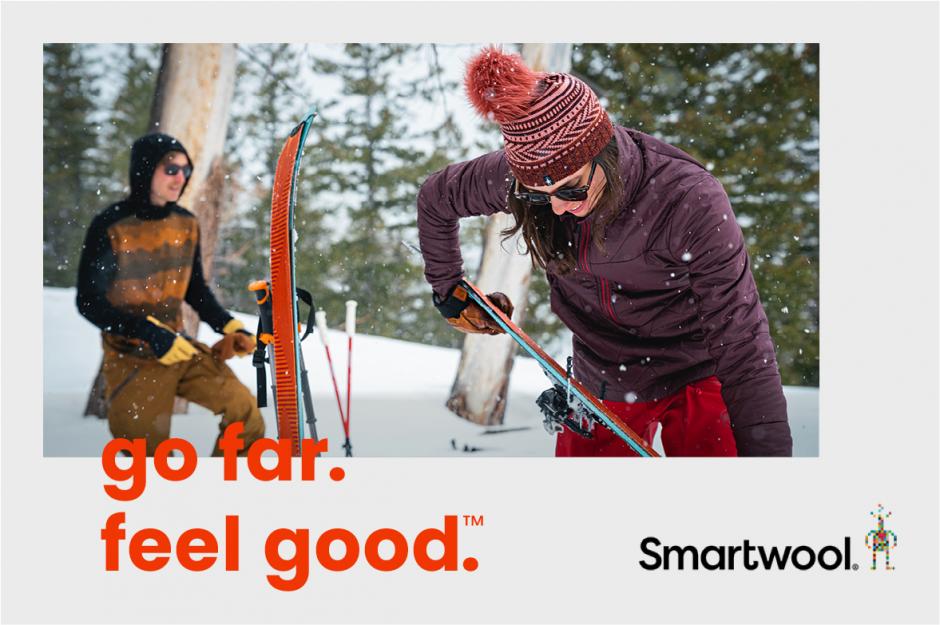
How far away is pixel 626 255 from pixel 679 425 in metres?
0.47

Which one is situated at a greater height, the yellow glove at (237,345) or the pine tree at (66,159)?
the pine tree at (66,159)

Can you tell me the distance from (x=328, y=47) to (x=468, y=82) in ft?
5.35

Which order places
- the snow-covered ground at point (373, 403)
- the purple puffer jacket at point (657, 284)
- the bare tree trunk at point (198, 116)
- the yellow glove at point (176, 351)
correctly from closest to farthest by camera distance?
the purple puffer jacket at point (657, 284) → the yellow glove at point (176, 351) → the snow-covered ground at point (373, 403) → the bare tree trunk at point (198, 116)

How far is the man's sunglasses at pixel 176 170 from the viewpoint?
280cm

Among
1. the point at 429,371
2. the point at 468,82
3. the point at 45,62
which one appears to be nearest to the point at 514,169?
the point at 468,82

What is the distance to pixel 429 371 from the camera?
3334 millimetres

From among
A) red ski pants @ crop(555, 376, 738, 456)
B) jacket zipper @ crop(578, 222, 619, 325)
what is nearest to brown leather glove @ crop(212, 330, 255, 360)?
red ski pants @ crop(555, 376, 738, 456)

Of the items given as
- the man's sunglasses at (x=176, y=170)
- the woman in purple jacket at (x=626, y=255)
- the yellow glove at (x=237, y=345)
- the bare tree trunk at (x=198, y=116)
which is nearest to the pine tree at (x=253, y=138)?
the bare tree trunk at (x=198, y=116)

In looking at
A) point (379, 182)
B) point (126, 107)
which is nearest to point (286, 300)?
point (379, 182)

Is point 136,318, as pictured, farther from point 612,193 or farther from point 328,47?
point 612,193

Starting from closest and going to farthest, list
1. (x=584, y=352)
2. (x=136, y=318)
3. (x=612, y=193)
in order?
(x=612, y=193), (x=584, y=352), (x=136, y=318)

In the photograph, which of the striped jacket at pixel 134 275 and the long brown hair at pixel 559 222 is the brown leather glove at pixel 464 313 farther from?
the striped jacket at pixel 134 275

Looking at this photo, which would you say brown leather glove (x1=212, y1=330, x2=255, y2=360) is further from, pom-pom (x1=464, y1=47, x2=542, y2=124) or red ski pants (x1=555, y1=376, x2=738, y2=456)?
pom-pom (x1=464, y1=47, x2=542, y2=124)

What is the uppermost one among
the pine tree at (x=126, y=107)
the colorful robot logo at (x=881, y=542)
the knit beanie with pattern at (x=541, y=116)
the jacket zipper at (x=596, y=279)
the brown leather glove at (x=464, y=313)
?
the pine tree at (x=126, y=107)
